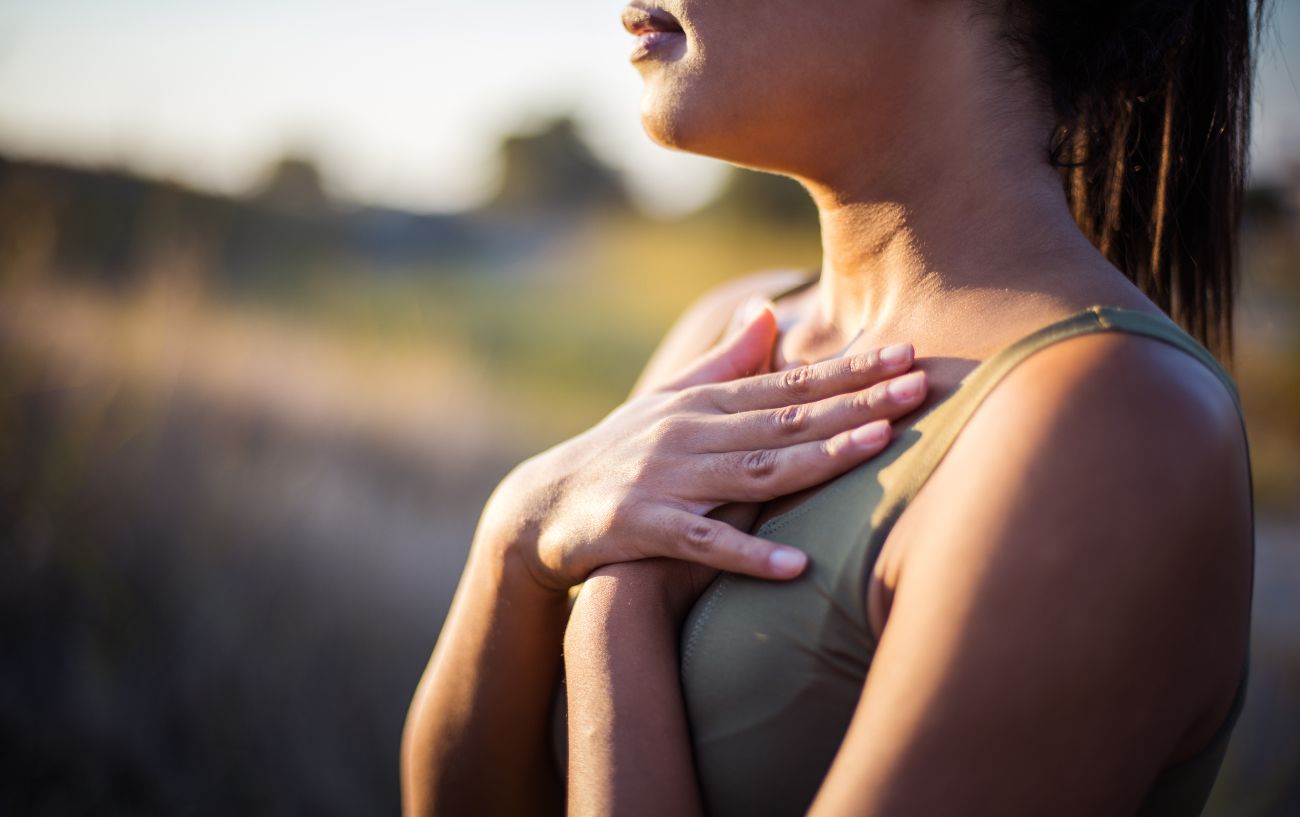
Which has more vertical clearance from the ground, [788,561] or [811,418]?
[811,418]

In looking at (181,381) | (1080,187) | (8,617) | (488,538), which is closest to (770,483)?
(488,538)

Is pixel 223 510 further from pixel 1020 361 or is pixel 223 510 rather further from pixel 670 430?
pixel 1020 361

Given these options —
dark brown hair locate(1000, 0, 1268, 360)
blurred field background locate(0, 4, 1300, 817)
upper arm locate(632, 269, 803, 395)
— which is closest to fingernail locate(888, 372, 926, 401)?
dark brown hair locate(1000, 0, 1268, 360)

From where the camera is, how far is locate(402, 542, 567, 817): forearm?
1552mm

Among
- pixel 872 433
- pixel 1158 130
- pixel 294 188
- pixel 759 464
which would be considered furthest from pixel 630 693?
pixel 294 188

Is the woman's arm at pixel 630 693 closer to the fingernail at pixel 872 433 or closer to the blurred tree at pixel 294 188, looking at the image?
the fingernail at pixel 872 433

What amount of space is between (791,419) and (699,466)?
147 millimetres

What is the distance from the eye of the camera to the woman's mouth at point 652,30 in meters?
1.55

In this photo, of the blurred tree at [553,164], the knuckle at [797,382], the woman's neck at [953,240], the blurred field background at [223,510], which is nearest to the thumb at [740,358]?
the woman's neck at [953,240]

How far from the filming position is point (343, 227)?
9602mm

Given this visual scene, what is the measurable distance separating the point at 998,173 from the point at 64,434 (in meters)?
4.04

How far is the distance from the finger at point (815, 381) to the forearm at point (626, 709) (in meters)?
0.32

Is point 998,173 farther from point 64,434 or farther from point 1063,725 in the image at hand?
point 64,434

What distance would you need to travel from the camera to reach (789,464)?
130cm
